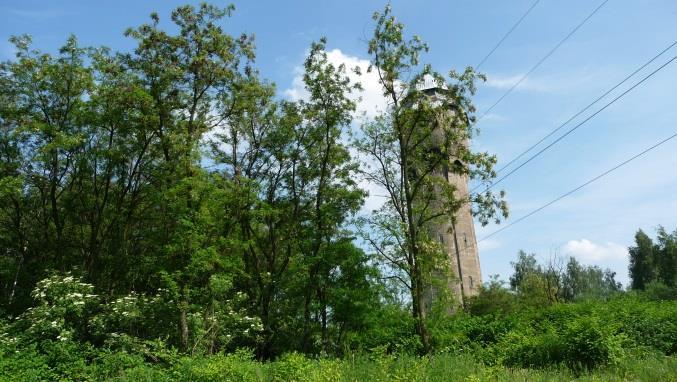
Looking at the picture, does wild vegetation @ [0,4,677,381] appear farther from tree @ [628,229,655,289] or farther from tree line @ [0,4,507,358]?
tree @ [628,229,655,289]

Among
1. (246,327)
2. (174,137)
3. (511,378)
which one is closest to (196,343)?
(246,327)

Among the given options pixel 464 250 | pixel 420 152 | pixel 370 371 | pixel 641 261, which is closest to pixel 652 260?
pixel 641 261

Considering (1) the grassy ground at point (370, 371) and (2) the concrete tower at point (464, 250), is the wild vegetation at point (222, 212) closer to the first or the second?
(1) the grassy ground at point (370, 371)

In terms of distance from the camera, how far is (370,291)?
80.4ft

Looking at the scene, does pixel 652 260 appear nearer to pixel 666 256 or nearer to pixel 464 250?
pixel 666 256

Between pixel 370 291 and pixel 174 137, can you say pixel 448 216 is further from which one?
pixel 174 137

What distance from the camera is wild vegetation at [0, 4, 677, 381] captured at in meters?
20.1

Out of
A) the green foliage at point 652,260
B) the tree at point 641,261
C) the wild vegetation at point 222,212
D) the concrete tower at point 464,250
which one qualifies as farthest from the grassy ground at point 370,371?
the tree at point 641,261

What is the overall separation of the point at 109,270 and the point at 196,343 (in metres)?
11.4

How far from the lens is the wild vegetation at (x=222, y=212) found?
20.1m

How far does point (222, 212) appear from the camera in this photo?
2381 centimetres

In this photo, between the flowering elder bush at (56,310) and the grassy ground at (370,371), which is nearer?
the grassy ground at (370,371)

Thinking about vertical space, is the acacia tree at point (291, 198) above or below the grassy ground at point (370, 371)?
above

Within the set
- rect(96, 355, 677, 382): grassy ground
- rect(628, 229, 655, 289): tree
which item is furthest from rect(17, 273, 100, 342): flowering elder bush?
rect(628, 229, 655, 289): tree
